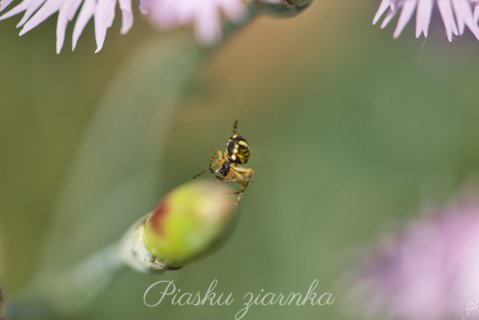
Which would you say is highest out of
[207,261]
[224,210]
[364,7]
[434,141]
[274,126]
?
[364,7]

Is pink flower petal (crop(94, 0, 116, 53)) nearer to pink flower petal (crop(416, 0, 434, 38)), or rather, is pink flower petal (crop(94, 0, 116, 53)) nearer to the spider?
the spider

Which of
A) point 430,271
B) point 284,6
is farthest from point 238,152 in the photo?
point 430,271

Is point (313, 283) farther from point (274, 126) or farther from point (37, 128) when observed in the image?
point (37, 128)

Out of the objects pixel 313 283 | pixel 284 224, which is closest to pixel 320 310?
pixel 313 283

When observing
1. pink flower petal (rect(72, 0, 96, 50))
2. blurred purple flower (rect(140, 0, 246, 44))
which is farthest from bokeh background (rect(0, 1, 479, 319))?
pink flower petal (rect(72, 0, 96, 50))

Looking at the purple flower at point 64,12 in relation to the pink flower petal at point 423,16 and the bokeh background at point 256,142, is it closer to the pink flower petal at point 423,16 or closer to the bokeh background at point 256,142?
the pink flower petal at point 423,16
